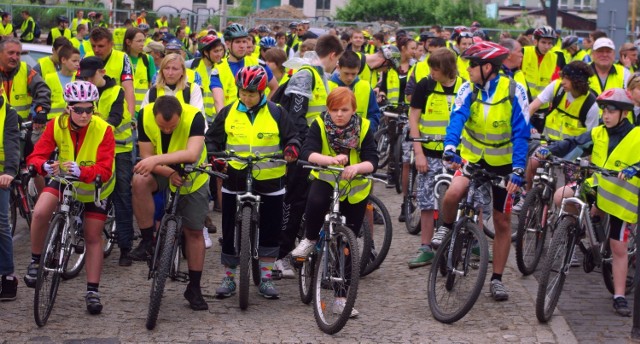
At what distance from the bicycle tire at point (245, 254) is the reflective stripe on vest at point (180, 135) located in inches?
16.9

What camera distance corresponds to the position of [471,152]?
9.21 meters

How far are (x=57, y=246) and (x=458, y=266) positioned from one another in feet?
9.73

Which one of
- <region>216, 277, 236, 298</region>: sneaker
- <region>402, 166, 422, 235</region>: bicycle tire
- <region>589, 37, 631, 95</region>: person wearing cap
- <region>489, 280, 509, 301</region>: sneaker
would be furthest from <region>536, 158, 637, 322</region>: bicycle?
<region>589, 37, 631, 95</region>: person wearing cap

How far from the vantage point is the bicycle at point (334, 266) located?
7926mm

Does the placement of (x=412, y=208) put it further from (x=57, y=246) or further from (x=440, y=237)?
(x=57, y=246)

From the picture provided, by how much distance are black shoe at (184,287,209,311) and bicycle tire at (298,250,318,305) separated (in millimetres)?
769

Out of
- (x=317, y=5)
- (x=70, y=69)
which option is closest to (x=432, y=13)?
(x=317, y=5)

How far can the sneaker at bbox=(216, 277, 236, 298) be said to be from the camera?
903 centimetres

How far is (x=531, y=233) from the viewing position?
10156 mm

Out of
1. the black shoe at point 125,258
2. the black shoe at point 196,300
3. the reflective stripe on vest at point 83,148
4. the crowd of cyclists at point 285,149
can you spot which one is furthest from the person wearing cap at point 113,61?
the black shoe at point 196,300

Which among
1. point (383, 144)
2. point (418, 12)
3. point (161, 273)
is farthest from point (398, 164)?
point (418, 12)

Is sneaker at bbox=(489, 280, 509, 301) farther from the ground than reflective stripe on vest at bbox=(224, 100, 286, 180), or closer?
closer

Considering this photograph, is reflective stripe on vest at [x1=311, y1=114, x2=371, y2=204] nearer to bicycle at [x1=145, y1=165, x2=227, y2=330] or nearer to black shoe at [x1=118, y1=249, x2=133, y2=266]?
bicycle at [x1=145, y1=165, x2=227, y2=330]

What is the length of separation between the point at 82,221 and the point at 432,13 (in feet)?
162
